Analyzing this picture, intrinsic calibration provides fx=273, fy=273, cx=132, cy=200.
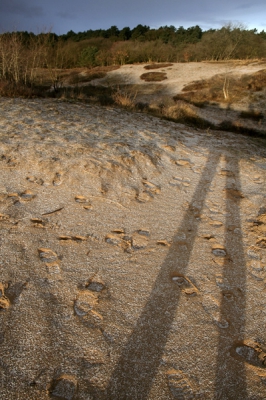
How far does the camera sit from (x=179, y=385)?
173 cm

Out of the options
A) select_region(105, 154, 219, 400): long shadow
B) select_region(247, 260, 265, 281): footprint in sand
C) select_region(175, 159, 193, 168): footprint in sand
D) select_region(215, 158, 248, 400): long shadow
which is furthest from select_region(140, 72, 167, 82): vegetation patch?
select_region(247, 260, 265, 281): footprint in sand

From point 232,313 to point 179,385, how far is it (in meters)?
0.80

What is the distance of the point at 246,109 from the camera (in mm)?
14586

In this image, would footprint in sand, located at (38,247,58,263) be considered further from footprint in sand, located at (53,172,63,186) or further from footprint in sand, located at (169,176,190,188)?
footprint in sand, located at (169,176,190,188)

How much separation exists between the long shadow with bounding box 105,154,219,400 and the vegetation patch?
21380 millimetres

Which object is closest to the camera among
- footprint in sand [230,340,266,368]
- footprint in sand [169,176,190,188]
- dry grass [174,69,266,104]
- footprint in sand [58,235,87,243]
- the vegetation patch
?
footprint in sand [230,340,266,368]

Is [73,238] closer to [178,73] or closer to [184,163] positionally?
[184,163]

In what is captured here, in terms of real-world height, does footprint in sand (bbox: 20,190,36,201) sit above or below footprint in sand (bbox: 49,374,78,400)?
above

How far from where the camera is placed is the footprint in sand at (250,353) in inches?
74.7

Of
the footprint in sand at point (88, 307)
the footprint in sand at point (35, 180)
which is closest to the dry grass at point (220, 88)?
the footprint in sand at point (35, 180)

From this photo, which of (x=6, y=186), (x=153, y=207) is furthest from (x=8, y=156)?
(x=153, y=207)

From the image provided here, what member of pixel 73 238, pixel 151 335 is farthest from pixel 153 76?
pixel 151 335

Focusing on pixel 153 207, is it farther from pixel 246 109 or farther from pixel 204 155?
pixel 246 109

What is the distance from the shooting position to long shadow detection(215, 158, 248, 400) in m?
1.75
